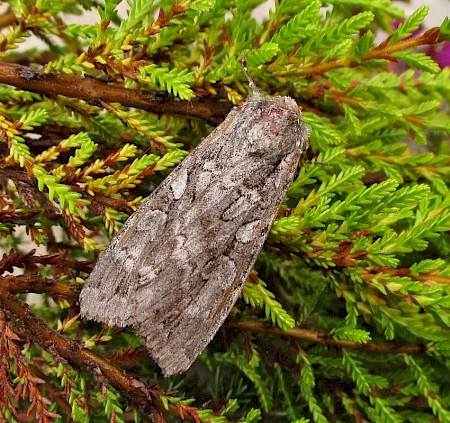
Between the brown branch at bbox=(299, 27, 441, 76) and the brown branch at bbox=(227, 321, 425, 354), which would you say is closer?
the brown branch at bbox=(299, 27, 441, 76)

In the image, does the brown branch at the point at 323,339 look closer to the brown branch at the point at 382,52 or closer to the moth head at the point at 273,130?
the moth head at the point at 273,130

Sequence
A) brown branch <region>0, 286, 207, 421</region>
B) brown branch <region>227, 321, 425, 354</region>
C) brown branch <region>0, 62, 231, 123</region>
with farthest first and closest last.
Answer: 1. brown branch <region>227, 321, 425, 354</region>
2. brown branch <region>0, 62, 231, 123</region>
3. brown branch <region>0, 286, 207, 421</region>

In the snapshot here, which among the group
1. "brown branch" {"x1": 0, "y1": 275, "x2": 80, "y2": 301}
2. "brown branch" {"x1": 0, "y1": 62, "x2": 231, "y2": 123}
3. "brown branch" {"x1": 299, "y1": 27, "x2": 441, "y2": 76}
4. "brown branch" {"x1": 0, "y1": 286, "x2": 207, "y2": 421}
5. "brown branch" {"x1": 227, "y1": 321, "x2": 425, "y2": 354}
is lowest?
"brown branch" {"x1": 227, "y1": 321, "x2": 425, "y2": 354}

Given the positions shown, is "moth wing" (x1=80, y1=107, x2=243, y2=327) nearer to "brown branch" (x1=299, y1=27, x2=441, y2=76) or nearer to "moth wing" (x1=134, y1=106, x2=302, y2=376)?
"moth wing" (x1=134, y1=106, x2=302, y2=376)

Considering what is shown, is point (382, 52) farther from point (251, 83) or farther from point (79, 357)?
point (79, 357)

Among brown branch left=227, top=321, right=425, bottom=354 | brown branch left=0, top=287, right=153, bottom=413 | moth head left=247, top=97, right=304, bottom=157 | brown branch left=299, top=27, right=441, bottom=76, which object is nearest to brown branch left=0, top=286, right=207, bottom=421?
brown branch left=0, top=287, right=153, bottom=413

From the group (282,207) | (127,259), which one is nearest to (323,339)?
(282,207)

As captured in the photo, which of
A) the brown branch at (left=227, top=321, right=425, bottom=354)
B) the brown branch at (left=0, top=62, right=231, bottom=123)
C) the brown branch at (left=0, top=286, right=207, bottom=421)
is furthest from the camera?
the brown branch at (left=227, top=321, right=425, bottom=354)
